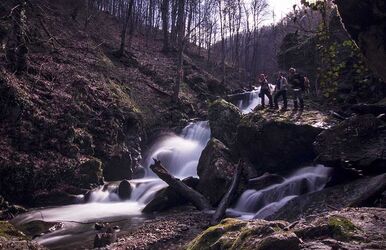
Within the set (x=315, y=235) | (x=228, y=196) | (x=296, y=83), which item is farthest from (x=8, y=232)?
(x=296, y=83)

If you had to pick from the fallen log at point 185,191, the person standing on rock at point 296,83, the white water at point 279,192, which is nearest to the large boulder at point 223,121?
the person standing on rock at point 296,83

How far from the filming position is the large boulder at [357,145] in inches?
393

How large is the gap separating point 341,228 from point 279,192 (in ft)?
24.8

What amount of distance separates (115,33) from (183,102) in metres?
15.3

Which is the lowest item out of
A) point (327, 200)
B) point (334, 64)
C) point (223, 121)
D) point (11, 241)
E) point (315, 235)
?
point (11, 241)

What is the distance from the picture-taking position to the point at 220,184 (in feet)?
44.1

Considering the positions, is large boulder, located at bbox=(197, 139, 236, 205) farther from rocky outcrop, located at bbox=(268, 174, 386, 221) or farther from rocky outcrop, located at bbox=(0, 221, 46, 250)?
rocky outcrop, located at bbox=(0, 221, 46, 250)

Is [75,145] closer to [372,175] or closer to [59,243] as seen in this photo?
[59,243]

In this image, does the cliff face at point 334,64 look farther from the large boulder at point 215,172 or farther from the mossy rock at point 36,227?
the mossy rock at point 36,227

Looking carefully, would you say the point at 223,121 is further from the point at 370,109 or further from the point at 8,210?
the point at 8,210

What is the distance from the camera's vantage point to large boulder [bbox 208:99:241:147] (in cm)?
1950

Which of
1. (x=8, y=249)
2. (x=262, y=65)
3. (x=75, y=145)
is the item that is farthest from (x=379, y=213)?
(x=262, y=65)

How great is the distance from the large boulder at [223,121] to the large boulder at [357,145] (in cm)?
838

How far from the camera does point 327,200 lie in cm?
958
